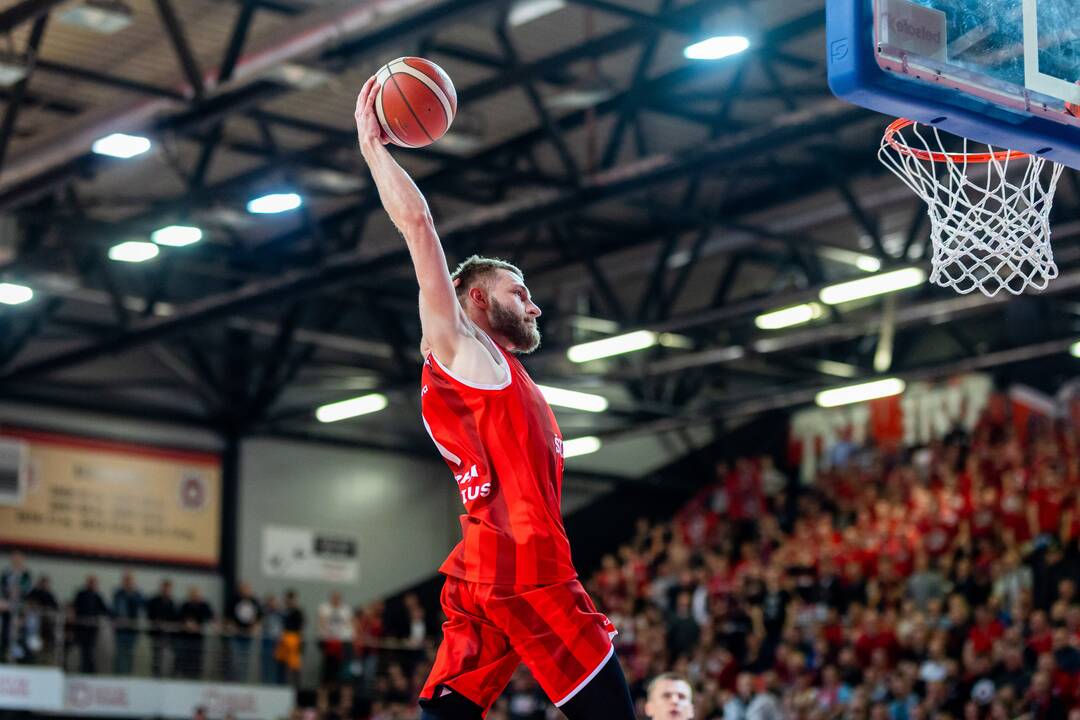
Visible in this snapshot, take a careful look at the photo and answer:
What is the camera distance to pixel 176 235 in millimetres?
19625

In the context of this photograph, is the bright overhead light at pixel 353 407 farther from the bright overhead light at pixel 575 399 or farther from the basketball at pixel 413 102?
the basketball at pixel 413 102

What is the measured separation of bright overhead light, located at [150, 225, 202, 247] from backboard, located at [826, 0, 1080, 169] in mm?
14324

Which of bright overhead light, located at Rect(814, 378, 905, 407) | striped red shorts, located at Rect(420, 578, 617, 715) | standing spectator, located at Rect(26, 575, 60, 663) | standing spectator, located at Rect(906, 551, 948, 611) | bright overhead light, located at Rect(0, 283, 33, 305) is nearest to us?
striped red shorts, located at Rect(420, 578, 617, 715)

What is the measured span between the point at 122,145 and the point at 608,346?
30.5 feet

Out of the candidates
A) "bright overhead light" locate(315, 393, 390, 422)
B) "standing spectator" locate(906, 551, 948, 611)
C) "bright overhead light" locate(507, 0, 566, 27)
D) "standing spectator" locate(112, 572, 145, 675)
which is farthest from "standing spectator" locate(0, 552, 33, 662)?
"standing spectator" locate(906, 551, 948, 611)

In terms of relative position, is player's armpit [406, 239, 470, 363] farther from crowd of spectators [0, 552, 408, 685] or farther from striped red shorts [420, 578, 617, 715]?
crowd of spectators [0, 552, 408, 685]

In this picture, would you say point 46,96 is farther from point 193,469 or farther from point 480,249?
point 193,469

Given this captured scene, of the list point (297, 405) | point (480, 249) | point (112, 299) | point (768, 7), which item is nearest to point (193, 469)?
point (297, 405)

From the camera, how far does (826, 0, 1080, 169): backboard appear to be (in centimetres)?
590

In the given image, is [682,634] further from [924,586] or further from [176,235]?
[176,235]

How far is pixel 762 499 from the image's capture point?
31141 millimetres

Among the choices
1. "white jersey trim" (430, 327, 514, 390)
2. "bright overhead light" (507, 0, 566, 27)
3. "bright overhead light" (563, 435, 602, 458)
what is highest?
"bright overhead light" (507, 0, 566, 27)

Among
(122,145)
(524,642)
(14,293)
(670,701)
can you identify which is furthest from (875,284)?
(524,642)

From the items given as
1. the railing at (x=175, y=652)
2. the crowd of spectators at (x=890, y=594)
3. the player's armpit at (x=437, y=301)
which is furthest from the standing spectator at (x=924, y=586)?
the player's armpit at (x=437, y=301)
